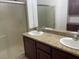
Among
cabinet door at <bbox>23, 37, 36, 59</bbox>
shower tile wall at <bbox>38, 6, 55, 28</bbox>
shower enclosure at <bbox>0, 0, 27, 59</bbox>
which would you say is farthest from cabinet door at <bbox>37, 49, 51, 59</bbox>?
shower enclosure at <bbox>0, 0, 27, 59</bbox>

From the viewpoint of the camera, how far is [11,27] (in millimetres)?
2219

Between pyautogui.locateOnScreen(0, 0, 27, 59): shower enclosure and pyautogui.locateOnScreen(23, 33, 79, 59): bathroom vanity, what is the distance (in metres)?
0.37

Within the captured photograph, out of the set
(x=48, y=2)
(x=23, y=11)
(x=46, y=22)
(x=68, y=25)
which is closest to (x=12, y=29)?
(x=23, y=11)

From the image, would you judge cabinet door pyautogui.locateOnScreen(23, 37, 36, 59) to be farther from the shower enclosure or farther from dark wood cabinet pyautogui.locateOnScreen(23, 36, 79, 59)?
the shower enclosure

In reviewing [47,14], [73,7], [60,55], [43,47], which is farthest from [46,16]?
[60,55]

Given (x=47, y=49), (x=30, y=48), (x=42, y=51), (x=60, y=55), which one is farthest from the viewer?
(x=30, y=48)

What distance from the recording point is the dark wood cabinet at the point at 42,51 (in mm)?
1406

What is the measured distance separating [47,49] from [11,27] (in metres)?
1.08

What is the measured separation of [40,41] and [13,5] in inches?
43.5

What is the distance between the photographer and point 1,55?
2117 millimetres

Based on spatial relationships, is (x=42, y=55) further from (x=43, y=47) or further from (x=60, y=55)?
(x=60, y=55)

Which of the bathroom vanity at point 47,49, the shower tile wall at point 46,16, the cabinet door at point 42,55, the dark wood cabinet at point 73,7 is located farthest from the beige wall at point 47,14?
the cabinet door at point 42,55

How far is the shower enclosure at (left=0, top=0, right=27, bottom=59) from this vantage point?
207 centimetres

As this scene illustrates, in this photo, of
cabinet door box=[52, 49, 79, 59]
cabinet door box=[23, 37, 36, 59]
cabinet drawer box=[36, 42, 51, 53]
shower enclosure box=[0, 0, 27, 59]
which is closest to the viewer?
cabinet door box=[52, 49, 79, 59]
